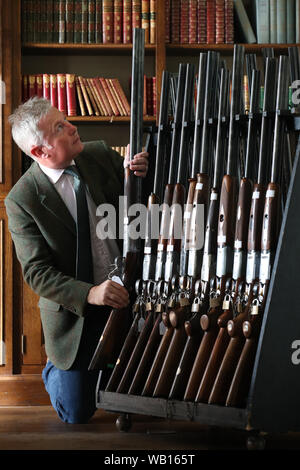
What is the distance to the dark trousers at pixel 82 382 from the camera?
2.73 m

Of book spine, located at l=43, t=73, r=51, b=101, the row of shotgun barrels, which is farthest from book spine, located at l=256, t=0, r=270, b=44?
the row of shotgun barrels

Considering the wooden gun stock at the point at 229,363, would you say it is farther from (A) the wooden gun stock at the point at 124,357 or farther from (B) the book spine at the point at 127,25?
(B) the book spine at the point at 127,25

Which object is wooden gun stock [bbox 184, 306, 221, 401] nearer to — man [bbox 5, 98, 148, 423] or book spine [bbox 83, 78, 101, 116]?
man [bbox 5, 98, 148, 423]

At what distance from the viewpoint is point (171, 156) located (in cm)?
250

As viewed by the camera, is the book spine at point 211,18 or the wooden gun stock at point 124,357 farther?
the book spine at point 211,18

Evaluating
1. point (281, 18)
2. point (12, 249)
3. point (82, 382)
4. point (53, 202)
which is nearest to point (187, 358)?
point (82, 382)

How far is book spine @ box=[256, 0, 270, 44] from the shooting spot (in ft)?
13.0

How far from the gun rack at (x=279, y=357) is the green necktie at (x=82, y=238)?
2.67 ft

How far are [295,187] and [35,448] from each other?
1006 mm

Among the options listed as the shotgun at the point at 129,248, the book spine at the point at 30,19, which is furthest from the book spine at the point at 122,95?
the shotgun at the point at 129,248

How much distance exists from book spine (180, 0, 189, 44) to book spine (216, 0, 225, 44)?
15cm

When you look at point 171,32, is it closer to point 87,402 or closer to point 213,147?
point 213,147

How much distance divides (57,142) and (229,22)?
1.57 metres

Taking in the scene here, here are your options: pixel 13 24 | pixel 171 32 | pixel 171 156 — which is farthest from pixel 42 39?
pixel 171 156
